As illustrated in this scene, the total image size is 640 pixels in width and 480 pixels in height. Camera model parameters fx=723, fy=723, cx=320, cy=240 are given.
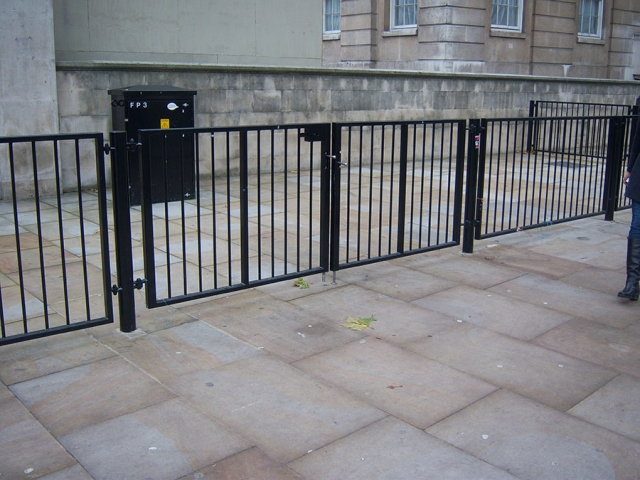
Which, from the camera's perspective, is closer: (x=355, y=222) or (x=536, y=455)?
(x=536, y=455)

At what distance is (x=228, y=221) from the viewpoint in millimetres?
5945

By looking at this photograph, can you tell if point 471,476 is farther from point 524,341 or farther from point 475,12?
point 475,12

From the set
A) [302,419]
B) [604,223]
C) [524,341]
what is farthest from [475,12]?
[302,419]

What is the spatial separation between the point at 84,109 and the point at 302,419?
8110 millimetres

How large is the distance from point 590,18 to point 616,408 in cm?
2581

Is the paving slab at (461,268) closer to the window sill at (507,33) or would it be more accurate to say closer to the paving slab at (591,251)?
the paving slab at (591,251)

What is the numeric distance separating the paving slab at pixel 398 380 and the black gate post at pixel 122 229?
4.59 feet

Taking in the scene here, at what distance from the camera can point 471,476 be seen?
3.61 metres

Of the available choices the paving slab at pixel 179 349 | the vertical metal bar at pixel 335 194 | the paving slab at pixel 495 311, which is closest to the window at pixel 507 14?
the vertical metal bar at pixel 335 194

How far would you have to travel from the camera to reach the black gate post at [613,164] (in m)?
9.12

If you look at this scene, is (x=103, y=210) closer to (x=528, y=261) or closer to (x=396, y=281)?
(x=396, y=281)

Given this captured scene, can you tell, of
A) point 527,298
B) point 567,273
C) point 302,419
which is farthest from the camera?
point 567,273

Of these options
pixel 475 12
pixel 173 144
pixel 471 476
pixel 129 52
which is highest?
pixel 475 12

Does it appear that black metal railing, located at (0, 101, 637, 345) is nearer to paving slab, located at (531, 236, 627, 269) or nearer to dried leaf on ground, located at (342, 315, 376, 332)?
paving slab, located at (531, 236, 627, 269)
